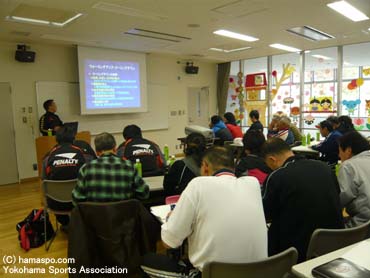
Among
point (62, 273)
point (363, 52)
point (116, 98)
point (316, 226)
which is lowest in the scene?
point (62, 273)

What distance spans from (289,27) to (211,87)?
439cm

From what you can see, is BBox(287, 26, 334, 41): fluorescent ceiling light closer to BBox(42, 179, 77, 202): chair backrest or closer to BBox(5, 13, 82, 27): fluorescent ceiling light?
BBox(5, 13, 82, 27): fluorescent ceiling light

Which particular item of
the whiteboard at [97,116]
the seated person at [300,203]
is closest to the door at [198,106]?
the whiteboard at [97,116]

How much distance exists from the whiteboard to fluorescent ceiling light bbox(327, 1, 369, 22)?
15.5 feet

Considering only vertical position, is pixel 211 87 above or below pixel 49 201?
above

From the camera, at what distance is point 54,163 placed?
3.04 metres

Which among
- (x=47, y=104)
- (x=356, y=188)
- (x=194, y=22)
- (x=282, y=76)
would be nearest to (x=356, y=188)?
(x=356, y=188)

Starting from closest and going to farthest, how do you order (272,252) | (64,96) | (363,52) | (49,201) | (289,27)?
(272,252)
(49,201)
(289,27)
(64,96)
(363,52)

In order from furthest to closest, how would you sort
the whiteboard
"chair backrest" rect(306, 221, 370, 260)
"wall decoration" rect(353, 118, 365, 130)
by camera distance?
"wall decoration" rect(353, 118, 365, 130) → the whiteboard → "chair backrest" rect(306, 221, 370, 260)

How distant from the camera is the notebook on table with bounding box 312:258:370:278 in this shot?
1174mm

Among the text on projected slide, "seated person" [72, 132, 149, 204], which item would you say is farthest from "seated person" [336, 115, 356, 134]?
the text on projected slide

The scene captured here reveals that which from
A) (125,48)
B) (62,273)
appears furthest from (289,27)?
(62,273)

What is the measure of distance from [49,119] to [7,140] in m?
0.92

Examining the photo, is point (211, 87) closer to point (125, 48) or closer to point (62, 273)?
point (125, 48)
